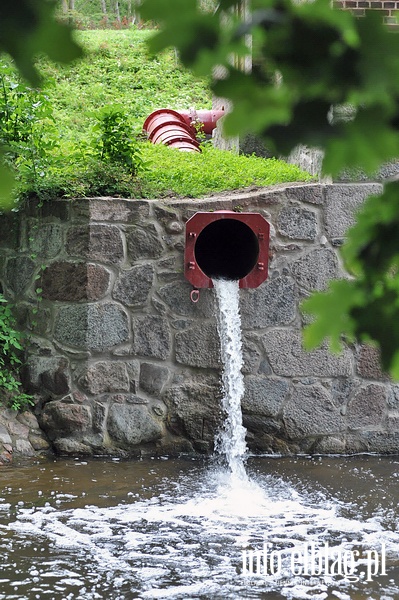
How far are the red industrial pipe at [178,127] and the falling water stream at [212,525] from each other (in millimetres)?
3886

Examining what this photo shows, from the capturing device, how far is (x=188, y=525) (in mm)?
3908

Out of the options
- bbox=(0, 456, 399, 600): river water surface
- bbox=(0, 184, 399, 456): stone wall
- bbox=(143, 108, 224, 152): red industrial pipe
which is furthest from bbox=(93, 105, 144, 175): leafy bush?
bbox=(143, 108, 224, 152): red industrial pipe

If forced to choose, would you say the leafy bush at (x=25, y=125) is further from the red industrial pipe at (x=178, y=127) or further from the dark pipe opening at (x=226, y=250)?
the red industrial pipe at (x=178, y=127)

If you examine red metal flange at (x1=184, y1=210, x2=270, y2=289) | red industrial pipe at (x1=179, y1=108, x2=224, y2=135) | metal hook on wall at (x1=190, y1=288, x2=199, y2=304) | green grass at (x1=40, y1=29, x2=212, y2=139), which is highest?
green grass at (x1=40, y1=29, x2=212, y2=139)

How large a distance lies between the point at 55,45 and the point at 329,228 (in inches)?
175

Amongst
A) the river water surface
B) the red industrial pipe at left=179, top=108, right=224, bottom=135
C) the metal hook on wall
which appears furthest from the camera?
the red industrial pipe at left=179, top=108, right=224, bottom=135

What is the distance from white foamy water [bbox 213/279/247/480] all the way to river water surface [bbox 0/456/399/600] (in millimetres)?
156


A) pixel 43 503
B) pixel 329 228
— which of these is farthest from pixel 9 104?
pixel 43 503

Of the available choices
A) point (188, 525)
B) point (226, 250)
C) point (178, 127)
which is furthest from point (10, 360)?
point (178, 127)

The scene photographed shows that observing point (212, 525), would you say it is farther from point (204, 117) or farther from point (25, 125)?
point (204, 117)

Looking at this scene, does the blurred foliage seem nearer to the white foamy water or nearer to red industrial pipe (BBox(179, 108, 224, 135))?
the white foamy water

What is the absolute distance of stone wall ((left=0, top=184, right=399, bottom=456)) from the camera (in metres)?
5.08

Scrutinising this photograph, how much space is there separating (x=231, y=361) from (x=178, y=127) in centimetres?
509

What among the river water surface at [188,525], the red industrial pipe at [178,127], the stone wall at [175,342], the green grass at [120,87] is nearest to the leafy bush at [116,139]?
the stone wall at [175,342]
